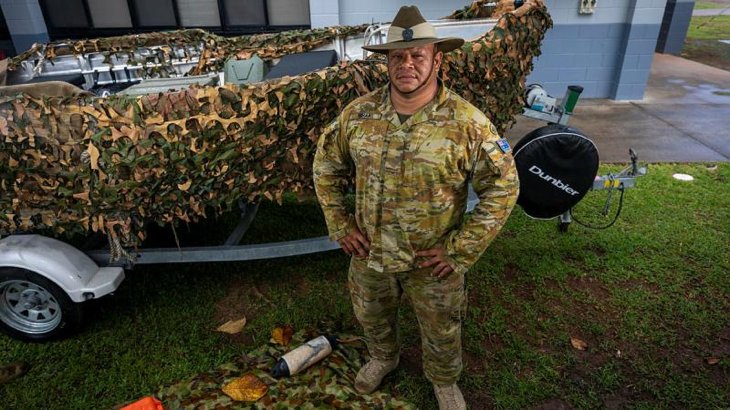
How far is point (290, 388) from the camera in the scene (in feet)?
9.00

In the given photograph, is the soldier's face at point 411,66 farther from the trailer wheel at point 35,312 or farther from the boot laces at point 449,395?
the trailer wheel at point 35,312

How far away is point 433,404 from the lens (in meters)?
2.66

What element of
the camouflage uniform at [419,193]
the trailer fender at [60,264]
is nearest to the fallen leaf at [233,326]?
the trailer fender at [60,264]

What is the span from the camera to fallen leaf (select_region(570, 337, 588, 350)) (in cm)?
305

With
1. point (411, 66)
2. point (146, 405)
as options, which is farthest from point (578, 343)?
point (146, 405)

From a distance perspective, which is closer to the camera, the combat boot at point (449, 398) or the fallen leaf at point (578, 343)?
the combat boot at point (449, 398)

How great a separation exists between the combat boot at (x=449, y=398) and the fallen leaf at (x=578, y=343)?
99cm

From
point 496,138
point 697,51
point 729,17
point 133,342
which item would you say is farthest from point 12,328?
point 729,17

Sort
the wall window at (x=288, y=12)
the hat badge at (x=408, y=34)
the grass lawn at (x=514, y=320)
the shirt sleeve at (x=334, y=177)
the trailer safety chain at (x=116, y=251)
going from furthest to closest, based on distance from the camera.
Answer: the wall window at (x=288, y=12), the trailer safety chain at (x=116, y=251), the grass lawn at (x=514, y=320), the shirt sleeve at (x=334, y=177), the hat badge at (x=408, y=34)

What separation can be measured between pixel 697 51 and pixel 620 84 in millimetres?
6902

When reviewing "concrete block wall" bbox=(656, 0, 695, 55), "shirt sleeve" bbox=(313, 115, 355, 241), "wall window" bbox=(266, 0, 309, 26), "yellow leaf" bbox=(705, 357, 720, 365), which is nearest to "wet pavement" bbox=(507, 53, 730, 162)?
"concrete block wall" bbox=(656, 0, 695, 55)

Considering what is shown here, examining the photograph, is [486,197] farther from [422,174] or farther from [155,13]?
[155,13]

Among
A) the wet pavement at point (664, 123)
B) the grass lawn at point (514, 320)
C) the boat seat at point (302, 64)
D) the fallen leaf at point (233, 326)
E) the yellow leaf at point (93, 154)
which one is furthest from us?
the wet pavement at point (664, 123)

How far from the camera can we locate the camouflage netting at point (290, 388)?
2645 millimetres
